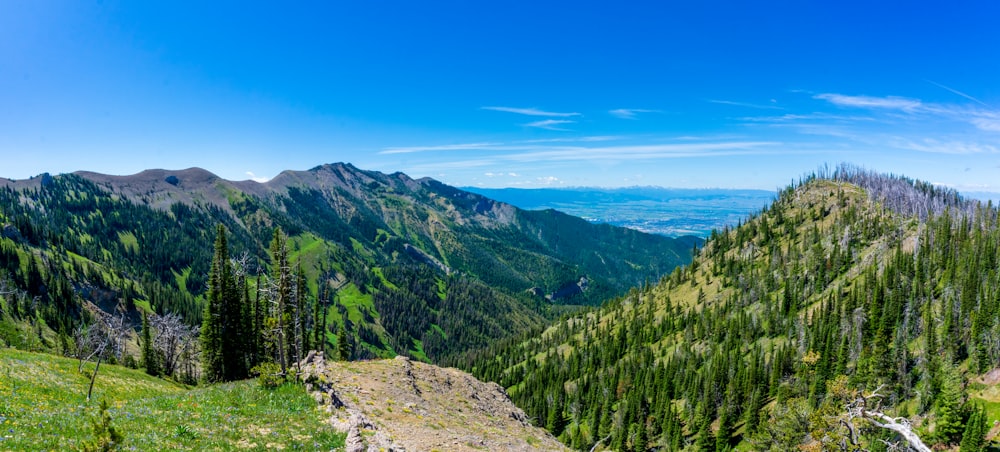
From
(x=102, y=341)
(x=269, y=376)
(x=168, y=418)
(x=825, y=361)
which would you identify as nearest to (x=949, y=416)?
(x=825, y=361)

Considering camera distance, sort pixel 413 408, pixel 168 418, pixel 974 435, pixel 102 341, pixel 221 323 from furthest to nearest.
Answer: pixel 102 341 → pixel 974 435 → pixel 221 323 → pixel 413 408 → pixel 168 418

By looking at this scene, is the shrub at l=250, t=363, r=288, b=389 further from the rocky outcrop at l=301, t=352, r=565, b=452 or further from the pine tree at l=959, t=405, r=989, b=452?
the pine tree at l=959, t=405, r=989, b=452

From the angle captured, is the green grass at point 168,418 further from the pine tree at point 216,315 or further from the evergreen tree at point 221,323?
the evergreen tree at point 221,323

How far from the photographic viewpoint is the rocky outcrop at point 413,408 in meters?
29.1

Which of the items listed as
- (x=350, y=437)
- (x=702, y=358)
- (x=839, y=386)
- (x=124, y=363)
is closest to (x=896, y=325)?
(x=702, y=358)

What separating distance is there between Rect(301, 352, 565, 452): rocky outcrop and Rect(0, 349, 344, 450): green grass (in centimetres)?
192

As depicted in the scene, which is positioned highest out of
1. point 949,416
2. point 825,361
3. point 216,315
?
point 216,315

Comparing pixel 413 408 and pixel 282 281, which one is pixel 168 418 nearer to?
pixel 413 408

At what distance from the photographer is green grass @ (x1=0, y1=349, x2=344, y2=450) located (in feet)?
69.1

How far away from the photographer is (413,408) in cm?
3791

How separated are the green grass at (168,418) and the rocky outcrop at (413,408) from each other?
1.92 meters

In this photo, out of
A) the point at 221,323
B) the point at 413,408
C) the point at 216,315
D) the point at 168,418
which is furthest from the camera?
the point at 221,323

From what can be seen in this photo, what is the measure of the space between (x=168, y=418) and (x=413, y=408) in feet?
57.6

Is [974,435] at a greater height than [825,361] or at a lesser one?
greater
